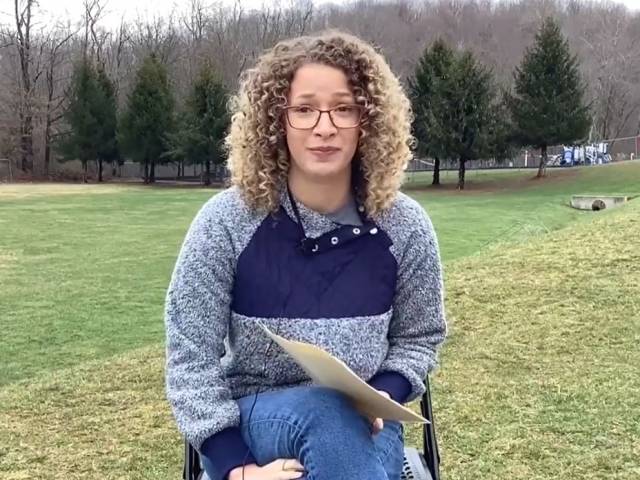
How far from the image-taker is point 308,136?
6.46ft

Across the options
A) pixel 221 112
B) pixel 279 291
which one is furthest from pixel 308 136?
pixel 221 112

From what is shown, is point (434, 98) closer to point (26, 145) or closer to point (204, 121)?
point (204, 121)

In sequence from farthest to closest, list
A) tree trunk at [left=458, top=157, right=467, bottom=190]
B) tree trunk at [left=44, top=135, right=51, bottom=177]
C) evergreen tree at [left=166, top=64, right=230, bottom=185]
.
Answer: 1. tree trunk at [left=44, top=135, right=51, bottom=177]
2. evergreen tree at [left=166, top=64, right=230, bottom=185]
3. tree trunk at [left=458, top=157, right=467, bottom=190]

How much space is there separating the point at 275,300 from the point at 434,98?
30641 millimetres

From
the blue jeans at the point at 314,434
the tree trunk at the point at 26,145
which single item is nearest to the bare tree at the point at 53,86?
the tree trunk at the point at 26,145

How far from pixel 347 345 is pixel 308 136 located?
1.63 ft

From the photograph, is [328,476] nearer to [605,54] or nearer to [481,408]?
[481,408]

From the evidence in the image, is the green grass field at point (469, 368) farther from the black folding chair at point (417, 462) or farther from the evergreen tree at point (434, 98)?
the evergreen tree at point (434, 98)

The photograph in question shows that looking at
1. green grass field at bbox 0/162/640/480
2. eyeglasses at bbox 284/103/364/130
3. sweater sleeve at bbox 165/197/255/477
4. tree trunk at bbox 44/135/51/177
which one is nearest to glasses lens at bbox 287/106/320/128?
eyeglasses at bbox 284/103/364/130

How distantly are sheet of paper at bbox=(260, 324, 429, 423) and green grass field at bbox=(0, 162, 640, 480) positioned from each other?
1.58 meters

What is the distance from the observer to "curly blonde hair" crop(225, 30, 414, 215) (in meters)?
1.98

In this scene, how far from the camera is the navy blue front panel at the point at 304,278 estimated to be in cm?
189

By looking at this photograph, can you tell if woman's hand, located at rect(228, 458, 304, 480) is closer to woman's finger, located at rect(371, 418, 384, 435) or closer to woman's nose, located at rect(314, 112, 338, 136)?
woman's finger, located at rect(371, 418, 384, 435)

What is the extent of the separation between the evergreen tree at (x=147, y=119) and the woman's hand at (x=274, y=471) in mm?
38375
